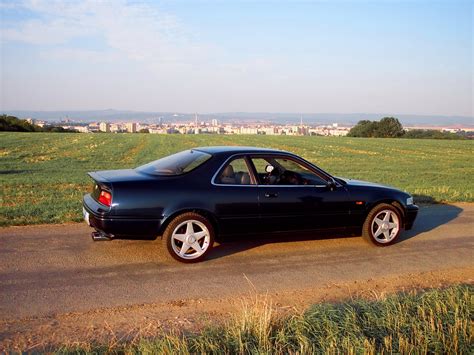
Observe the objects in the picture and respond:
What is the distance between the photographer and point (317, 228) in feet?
21.0

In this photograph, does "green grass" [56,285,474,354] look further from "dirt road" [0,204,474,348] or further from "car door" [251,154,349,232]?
"car door" [251,154,349,232]

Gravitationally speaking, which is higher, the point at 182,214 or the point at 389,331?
the point at 182,214

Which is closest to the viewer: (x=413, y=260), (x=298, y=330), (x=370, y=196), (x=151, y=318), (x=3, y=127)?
(x=298, y=330)

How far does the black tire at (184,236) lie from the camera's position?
5570 mm

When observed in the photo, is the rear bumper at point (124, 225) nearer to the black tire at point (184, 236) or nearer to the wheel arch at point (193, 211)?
the wheel arch at point (193, 211)

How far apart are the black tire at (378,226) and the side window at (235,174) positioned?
1.89 m

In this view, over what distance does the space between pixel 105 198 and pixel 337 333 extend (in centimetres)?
319

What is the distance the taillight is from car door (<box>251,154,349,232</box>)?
1.86 metres

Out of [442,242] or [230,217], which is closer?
[230,217]


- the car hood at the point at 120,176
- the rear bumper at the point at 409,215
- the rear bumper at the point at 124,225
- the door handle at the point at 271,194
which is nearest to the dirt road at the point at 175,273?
the rear bumper at the point at 409,215

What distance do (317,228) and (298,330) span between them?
2.96 metres

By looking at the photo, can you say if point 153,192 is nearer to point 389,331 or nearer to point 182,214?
point 182,214

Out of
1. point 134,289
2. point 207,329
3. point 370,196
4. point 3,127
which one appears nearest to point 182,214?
point 134,289

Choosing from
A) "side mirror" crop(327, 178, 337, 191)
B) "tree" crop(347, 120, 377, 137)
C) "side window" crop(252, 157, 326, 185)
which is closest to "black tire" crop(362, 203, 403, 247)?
"side mirror" crop(327, 178, 337, 191)
